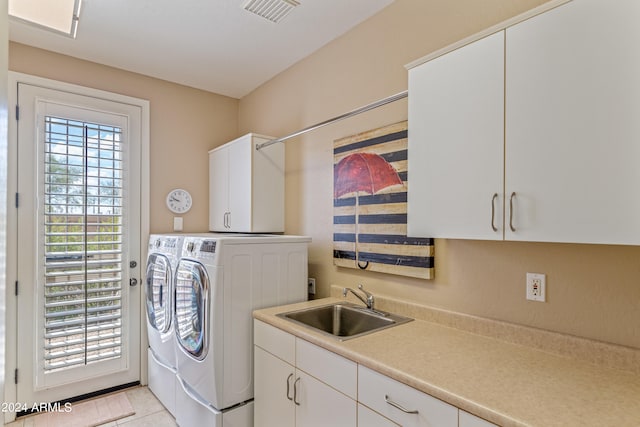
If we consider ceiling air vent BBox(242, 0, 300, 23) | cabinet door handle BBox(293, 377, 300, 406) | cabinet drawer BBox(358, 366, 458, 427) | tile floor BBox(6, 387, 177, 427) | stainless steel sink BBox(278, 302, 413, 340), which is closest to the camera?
cabinet drawer BBox(358, 366, 458, 427)

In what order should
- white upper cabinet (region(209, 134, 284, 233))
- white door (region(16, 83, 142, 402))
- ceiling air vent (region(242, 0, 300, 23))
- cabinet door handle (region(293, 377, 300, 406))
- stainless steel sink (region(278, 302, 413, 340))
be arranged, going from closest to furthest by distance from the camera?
cabinet door handle (region(293, 377, 300, 406)) → stainless steel sink (region(278, 302, 413, 340)) → ceiling air vent (region(242, 0, 300, 23)) → white door (region(16, 83, 142, 402)) → white upper cabinet (region(209, 134, 284, 233))

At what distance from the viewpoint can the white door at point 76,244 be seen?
2.53m

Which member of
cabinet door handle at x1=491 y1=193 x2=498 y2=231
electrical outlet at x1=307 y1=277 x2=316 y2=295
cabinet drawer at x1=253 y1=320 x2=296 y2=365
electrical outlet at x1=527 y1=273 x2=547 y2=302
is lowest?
cabinet drawer at x1=253 y1=320 x2=296 y2=365

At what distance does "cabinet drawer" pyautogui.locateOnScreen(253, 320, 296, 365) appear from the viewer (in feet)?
5.66

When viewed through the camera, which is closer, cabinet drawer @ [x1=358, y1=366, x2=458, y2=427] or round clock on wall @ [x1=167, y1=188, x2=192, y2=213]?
cabinet drawer @ [x1=358, y1=366, x2=458, y2=427]

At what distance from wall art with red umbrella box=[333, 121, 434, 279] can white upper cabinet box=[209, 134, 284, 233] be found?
0.68 meters

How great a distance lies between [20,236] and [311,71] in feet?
8.07

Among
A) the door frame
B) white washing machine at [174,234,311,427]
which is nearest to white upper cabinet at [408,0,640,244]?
white washing machine at [174,234,311,427]

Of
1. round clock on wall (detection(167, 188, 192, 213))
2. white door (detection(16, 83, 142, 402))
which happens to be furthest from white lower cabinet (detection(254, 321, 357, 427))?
round clock on wall (detection(167, 188, 192, 213))

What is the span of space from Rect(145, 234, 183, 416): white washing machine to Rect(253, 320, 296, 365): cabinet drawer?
78 centimetres

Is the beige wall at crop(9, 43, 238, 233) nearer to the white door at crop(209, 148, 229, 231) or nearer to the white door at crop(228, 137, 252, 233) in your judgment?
the white door at crop(209, 148, 229, 231)

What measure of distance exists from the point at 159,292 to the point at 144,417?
886 millimetres

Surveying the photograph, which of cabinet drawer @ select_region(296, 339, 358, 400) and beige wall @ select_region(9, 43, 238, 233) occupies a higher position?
beige wall @ select_region(9, 43, 238, 233)

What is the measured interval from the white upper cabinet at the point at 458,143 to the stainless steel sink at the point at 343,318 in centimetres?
66
